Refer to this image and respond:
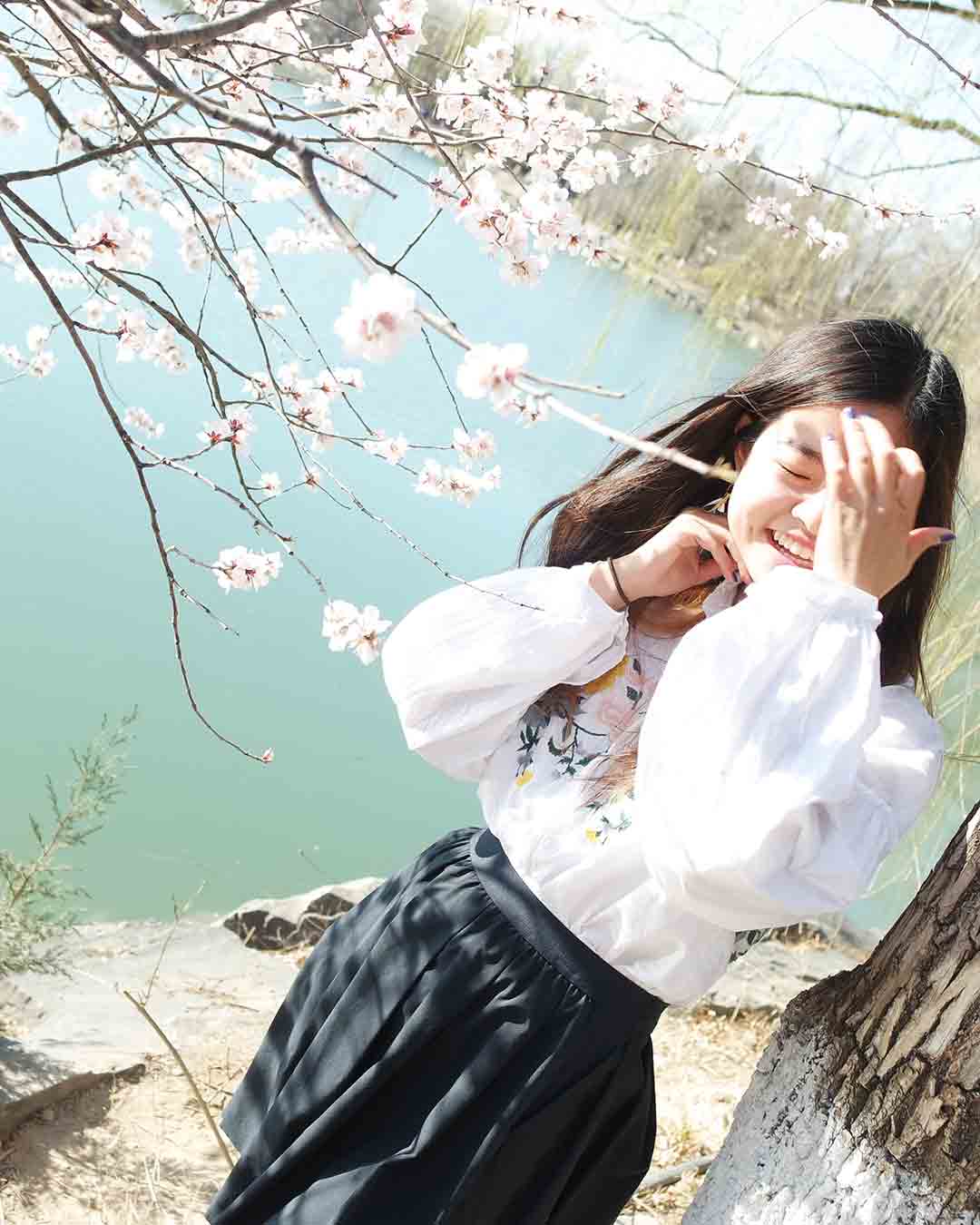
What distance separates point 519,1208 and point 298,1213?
231 mm

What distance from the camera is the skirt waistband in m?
1.19

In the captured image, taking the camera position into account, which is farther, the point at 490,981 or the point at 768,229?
the point at 768,229

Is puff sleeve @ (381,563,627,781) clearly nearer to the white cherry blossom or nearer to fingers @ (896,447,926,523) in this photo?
fingers @ (896,447,926,523)

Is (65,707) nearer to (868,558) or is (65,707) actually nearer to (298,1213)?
(298,1213)

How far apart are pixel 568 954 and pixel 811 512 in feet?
1.71

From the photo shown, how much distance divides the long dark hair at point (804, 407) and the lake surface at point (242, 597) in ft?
5.06

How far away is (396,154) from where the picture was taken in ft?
20.2

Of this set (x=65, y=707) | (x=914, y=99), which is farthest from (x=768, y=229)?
(x=65, y=707)

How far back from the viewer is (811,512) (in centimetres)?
116

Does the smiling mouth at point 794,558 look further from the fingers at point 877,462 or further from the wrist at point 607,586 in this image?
the wrist at point 607,586

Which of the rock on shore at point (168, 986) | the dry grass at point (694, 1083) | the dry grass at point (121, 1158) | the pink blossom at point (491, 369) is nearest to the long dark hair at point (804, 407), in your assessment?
the pink blossom at point (491, 369)

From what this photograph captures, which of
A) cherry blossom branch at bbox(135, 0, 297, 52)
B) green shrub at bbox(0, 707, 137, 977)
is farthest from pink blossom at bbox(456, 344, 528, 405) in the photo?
green shrub at bbox(0, 707, 137, 977)

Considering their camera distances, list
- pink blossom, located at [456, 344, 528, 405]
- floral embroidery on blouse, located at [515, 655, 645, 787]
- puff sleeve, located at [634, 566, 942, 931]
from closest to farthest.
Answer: pink blossom, located at [456, 344, 528, 405], puff sleeve, located at [634, 566, 942, 931], floral embroidery on blouse, located at [515, 655, 645, 787]

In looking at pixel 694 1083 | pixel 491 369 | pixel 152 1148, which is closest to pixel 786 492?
pixel 491 369
